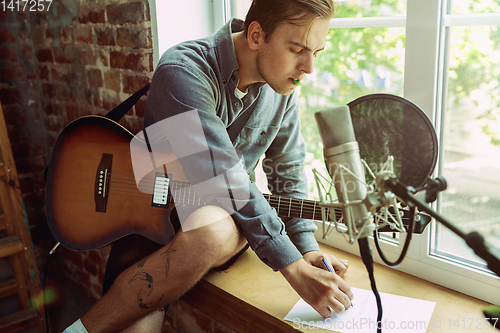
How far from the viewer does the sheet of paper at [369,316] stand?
3.25ft

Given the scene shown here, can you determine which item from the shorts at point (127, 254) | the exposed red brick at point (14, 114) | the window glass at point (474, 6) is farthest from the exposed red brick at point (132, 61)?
the window glass at point (474, 6)

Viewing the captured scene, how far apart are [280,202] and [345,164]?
0.62 m

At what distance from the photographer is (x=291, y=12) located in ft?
3.50

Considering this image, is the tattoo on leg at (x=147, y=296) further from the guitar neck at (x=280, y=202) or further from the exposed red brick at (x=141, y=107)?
the exposed red brick at (x=141, y=107)

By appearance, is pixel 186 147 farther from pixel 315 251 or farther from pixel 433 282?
pixel 433 282

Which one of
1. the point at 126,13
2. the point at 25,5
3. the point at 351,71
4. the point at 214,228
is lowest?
the point at 214,228

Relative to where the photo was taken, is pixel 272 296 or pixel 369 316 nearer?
pixel 369 316

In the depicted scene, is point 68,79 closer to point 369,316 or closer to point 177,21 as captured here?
point 177,21

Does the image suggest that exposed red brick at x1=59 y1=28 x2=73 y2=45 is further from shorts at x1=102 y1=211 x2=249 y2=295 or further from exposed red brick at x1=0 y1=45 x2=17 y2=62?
shorts at x1=102 y1=211 x2=249 y2=295

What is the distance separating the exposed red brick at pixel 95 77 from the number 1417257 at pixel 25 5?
1.48ft

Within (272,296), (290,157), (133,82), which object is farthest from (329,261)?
(133,82)

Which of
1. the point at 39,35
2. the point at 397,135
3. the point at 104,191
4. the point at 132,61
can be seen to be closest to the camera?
the point at 397,135

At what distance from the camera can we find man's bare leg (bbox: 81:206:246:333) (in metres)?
1.06

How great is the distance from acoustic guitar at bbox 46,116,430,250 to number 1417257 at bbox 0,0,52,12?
3.07ft
